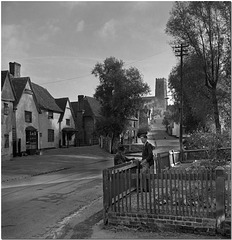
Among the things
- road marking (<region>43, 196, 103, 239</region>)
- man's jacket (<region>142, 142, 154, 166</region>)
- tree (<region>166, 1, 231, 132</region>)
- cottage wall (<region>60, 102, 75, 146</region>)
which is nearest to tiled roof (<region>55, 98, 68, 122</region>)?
cottage wall (<region>60, 102, 75, 146</region>)

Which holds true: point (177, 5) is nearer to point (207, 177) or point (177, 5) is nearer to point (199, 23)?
point (199, 23)

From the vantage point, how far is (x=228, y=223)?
4.62m

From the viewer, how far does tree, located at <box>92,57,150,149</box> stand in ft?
83.6

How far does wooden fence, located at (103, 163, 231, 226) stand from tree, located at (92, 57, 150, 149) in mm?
19012

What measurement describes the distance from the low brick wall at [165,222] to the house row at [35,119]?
516 inches

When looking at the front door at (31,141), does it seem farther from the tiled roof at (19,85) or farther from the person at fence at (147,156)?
the person at fence at (147,156)

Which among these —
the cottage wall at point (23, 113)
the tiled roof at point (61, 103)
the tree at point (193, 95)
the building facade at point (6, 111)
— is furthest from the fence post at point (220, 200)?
the tiled roof at point (61, 103)

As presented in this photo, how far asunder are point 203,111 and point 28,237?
760 cm

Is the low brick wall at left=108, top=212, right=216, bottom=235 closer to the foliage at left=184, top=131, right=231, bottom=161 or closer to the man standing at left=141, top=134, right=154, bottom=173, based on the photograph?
the man standing at left=141, top=134, right=154, bottom=173

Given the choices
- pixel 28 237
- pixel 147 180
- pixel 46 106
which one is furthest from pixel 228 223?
pixel 46 106

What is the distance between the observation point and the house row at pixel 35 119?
22.4 metres

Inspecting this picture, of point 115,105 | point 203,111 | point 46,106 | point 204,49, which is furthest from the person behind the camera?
point 46,106

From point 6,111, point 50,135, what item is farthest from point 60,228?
point 50,135

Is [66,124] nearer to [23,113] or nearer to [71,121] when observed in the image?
[71,121]
